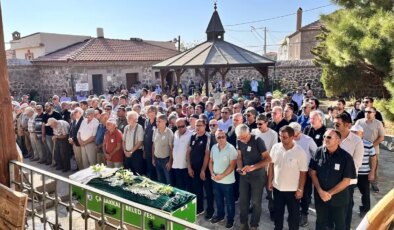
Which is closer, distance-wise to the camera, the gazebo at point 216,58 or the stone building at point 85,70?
the gazebo at point 216,58

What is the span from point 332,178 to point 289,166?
0.57 m

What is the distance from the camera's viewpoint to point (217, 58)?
1138 centimetres

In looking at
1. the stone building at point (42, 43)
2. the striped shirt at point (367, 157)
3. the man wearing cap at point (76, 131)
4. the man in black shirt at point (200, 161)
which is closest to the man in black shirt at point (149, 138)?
the man in black shirt at point (200, 161)

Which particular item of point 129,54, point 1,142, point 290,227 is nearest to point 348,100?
point 129,54

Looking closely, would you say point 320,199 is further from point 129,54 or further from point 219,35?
point 129,54

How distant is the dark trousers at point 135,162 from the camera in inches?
259

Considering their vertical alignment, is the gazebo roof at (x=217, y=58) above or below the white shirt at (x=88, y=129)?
above

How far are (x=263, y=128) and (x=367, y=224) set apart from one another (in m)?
4.00

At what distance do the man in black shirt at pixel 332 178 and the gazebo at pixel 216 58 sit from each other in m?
6.95

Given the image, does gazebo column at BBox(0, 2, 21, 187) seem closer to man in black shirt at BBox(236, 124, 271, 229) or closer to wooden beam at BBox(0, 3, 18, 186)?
wooden beam at BBox(0, 3, 18, 186)

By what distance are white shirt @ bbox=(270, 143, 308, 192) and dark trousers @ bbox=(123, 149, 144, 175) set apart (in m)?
3.05

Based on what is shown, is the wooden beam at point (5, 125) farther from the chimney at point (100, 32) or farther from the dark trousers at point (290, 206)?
the chimney at point (100, 32)

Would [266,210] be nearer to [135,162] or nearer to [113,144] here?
[135,162]

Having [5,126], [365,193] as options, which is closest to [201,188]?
[365,193]
